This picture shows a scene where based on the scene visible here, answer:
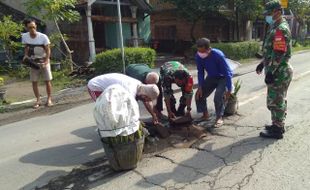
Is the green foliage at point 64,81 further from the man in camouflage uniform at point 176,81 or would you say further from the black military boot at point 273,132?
the black military boot at point 273,132

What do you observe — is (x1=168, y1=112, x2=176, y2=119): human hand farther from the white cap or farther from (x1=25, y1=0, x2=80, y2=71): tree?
(x1=25, y1=0, x2=80, y2=71): tree

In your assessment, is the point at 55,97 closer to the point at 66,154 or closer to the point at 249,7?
the point at 66,154

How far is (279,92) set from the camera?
5473mm

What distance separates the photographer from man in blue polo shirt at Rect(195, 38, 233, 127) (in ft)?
20.6


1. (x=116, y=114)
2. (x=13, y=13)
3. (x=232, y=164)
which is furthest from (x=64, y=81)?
(x=232, y=164)

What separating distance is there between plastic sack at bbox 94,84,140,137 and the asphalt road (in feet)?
1.85

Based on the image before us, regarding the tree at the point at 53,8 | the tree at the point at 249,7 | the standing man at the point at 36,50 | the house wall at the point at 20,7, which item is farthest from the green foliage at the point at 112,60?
the tree at the point at 249,7

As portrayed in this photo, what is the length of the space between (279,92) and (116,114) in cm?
249

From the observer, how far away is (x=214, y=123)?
21.2ft

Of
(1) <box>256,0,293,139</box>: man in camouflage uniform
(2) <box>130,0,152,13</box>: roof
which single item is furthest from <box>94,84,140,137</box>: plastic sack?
(2) <box>130,0,152,13</box>: roof

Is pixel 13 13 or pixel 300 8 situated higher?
pixel 300 8

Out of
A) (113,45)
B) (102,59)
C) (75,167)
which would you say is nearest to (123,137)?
(75,167)

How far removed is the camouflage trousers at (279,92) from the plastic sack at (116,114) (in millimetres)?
2141

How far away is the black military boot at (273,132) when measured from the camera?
559 cm
